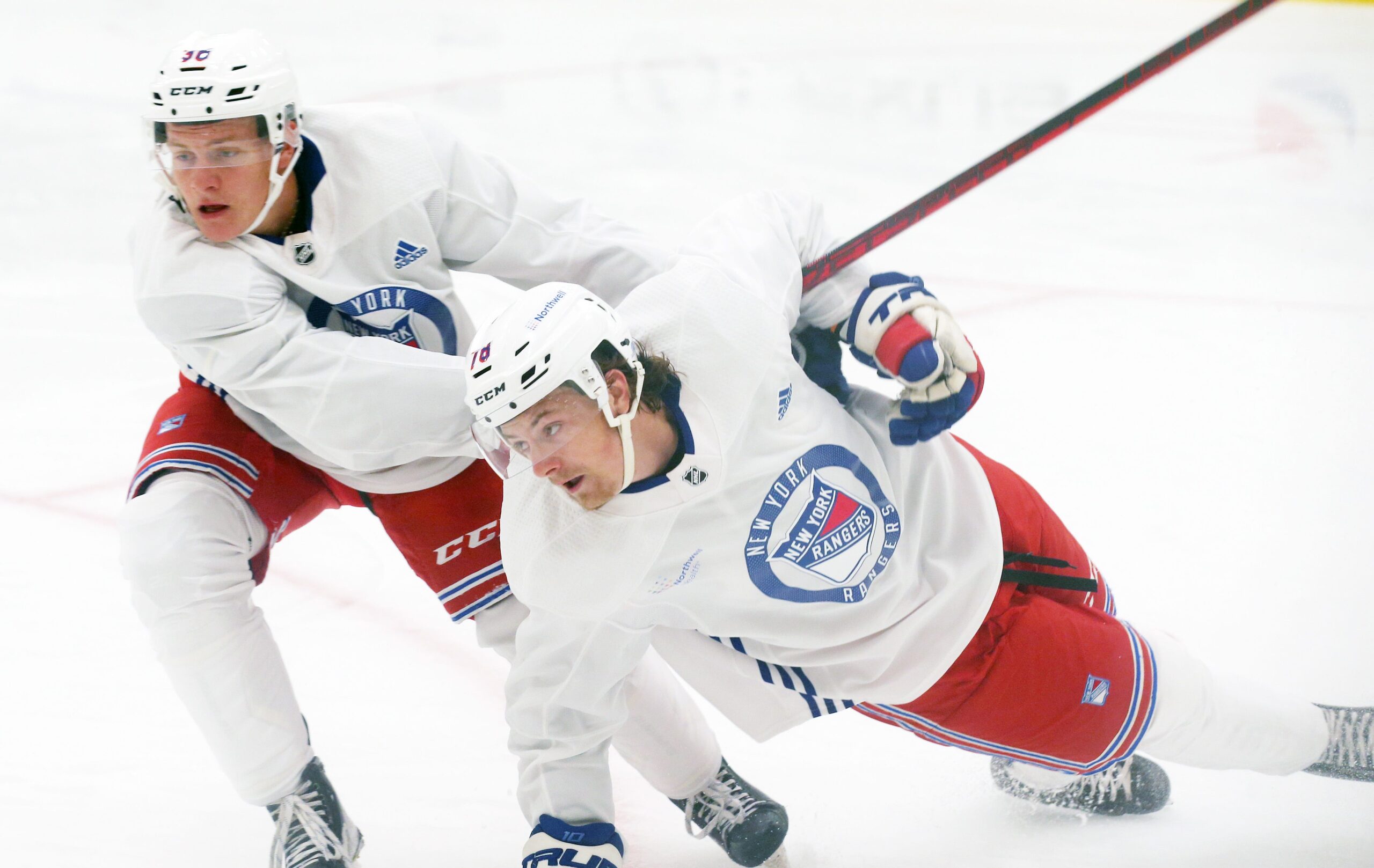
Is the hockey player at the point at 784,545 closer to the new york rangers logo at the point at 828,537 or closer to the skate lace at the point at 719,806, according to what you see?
the new york rangers logo at the point at 828,537

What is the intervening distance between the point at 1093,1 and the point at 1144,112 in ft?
7.69

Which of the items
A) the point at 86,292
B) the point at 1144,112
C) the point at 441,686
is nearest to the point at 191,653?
the point at 441,686

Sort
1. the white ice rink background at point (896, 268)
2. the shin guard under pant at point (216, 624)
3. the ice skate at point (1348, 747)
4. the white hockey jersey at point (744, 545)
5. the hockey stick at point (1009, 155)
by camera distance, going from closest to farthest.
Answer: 1. the white hockey jersey at point (744, 545)
2. the hockey stick at point (1009, 155)
3. the shin guard under pant at point (216, 624)
4. the ice skate at point (1348, 747)
5. the white ice rink background at point (896, 268)

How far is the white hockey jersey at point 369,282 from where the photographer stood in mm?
1755

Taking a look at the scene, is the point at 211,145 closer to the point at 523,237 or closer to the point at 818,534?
the point at 523,237

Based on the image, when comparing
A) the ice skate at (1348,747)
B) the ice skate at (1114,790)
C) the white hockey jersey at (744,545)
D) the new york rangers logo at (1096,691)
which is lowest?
the ice skate at (1114,790)

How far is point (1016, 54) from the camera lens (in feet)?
23.4

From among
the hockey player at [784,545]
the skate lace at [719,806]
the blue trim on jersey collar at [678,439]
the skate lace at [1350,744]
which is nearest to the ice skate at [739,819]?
the skate lace at [719,806]

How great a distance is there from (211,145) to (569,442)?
0.71 meters

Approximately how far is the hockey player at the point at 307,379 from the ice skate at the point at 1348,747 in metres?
0.78

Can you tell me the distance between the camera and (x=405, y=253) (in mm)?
1892

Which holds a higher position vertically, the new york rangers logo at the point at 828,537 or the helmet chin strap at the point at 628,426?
the helmet chin strap at the point at 628,426

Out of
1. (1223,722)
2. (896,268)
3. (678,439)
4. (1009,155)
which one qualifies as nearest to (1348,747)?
(1223,722)

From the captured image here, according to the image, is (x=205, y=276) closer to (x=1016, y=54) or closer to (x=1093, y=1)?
(x=1016, y=54)
